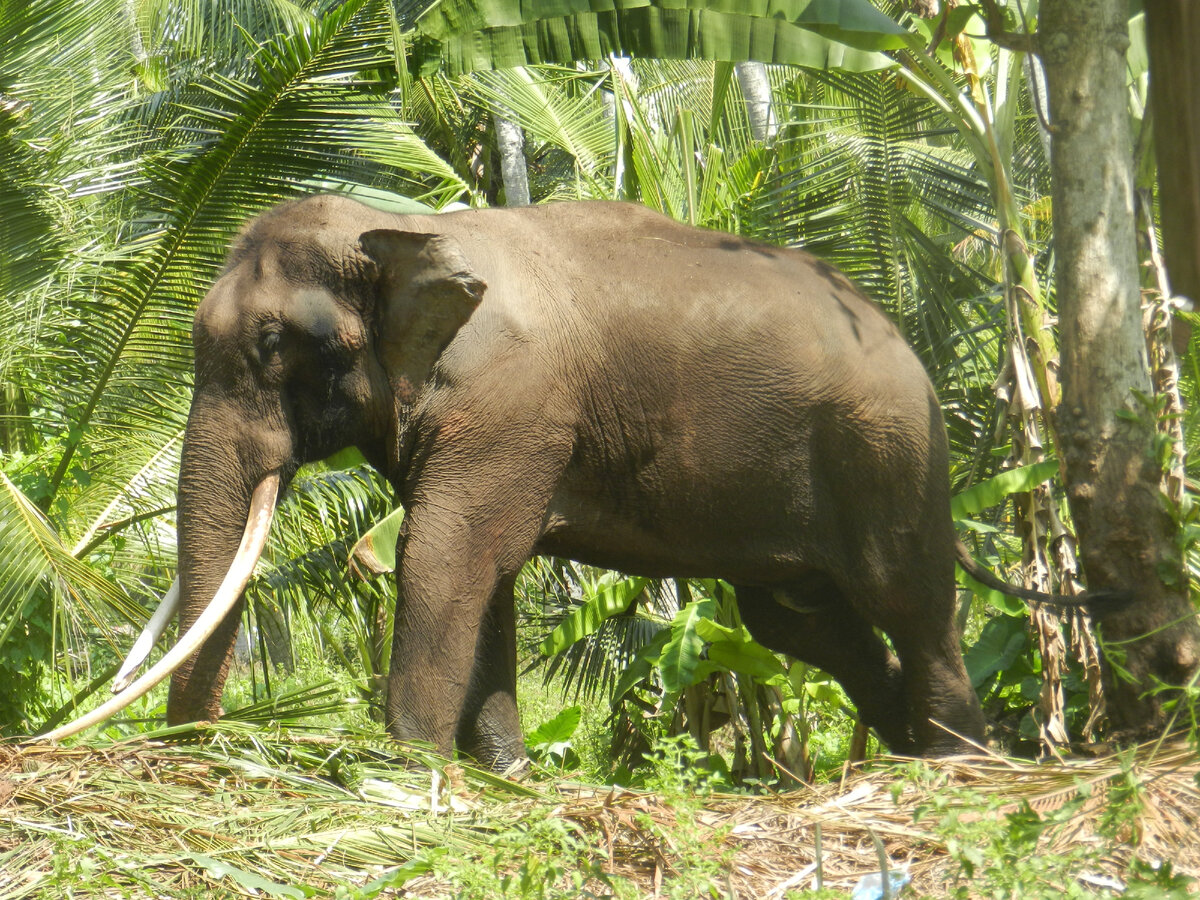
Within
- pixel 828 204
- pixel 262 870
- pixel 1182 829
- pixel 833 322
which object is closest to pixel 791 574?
pixel 833 322

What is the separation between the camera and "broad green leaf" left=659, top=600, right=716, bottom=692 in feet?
19.7

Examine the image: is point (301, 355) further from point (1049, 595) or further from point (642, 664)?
point (642, 664)

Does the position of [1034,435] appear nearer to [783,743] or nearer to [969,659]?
[969,659]

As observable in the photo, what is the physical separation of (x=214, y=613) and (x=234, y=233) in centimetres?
304

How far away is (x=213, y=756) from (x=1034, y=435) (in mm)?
3349

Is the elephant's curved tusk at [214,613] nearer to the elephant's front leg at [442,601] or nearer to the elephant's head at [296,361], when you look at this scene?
the elephant's head at [296,361]

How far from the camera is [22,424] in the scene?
7648 mm

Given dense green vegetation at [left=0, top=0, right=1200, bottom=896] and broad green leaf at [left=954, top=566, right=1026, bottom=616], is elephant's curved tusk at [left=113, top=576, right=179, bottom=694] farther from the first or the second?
broad green leaf at [left=954, top=566, right=1026, bottom=616]

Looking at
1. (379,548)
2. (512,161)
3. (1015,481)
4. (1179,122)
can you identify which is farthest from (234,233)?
(512,161)

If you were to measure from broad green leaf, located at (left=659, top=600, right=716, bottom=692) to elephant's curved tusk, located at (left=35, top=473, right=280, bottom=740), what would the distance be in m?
2.31

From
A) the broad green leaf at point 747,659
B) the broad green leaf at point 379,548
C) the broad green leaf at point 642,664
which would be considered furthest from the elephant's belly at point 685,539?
the broad green leaf at point 642,664

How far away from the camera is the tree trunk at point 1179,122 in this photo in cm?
186

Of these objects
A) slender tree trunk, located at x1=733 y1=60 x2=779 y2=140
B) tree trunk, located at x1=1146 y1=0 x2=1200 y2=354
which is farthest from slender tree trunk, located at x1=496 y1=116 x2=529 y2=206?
tree trunk, located at x1=1146 y1=0 x2=1200 y2=354

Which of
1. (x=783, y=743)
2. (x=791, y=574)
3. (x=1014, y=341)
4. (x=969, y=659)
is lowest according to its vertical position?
(x=783, y=743)
